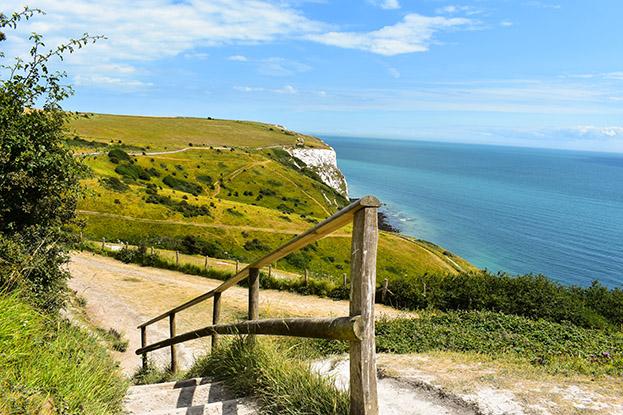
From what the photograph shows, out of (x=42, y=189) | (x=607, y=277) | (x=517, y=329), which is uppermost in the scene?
(x=42, y=189)

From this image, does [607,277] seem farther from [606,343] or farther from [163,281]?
[606,343]

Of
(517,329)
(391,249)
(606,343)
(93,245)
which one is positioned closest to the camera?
(606,343)

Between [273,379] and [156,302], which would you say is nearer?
[273,379]

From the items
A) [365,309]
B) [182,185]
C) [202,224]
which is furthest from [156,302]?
[182,185]

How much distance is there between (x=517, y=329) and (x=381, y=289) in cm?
1322

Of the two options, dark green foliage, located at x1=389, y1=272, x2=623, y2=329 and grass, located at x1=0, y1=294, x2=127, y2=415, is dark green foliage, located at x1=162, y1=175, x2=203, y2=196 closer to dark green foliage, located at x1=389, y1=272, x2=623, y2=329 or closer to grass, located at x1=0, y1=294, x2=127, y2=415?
dark green foliage, located at x1=389, y1=272, x2=623, y2=329

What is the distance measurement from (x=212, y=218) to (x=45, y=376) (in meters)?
65.0

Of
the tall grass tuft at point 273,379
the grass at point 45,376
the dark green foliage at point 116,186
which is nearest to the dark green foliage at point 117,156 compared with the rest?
the dark green foliage at point 116,186

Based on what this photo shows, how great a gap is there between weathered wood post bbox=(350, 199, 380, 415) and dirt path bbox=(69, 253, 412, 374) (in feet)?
33.0

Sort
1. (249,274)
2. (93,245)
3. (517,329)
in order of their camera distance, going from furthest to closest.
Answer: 1. (93,245)
2. (517,329)
3. (249,274)

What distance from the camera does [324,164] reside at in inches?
6412

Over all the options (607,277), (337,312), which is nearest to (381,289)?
(337,312)

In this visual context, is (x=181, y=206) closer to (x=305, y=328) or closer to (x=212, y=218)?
(x=212, y=218)

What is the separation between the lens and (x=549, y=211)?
498ft
